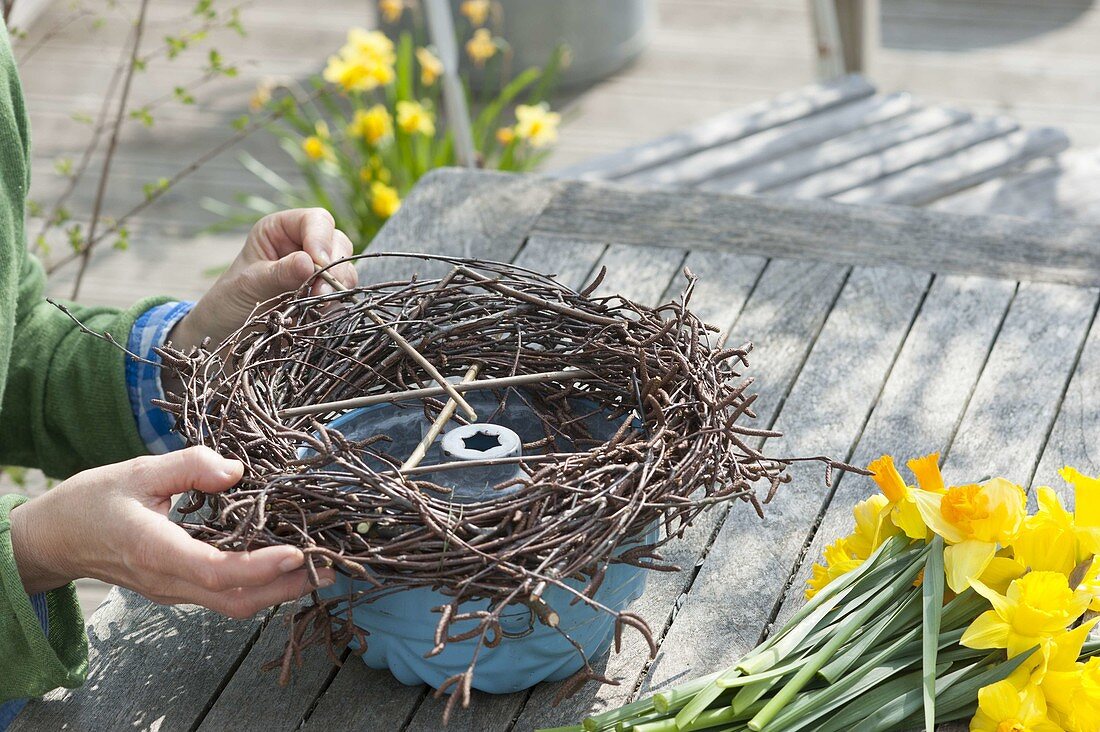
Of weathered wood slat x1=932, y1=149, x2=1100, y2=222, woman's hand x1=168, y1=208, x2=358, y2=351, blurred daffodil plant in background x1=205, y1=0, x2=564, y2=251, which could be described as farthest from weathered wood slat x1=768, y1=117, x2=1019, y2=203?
woman's hand x1=168, y1=208, x2=358, y2=351

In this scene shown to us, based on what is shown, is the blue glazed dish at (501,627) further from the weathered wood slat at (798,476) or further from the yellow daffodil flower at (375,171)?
the yellow daffodil flower at (375,171)

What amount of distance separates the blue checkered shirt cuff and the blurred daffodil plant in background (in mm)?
1221

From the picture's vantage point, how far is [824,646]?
0.79 m

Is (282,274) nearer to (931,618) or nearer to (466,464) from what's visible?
(466,464)

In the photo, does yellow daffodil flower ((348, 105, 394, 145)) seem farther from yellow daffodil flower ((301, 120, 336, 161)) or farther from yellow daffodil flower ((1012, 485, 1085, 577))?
yellow daffodil flower ((1012, 485, 1085, 577))

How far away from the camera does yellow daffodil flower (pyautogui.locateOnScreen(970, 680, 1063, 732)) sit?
757 millimetres

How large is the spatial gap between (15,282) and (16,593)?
43cm

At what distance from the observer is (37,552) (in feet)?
2.83

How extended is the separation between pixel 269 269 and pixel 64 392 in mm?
281

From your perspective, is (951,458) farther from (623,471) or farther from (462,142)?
(462,142)

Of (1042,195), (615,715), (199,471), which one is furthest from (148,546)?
(1042,195)

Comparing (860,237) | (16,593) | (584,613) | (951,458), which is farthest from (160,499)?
(860,237)

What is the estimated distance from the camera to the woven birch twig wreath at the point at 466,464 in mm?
722

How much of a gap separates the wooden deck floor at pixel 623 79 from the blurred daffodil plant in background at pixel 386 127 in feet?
0.50
